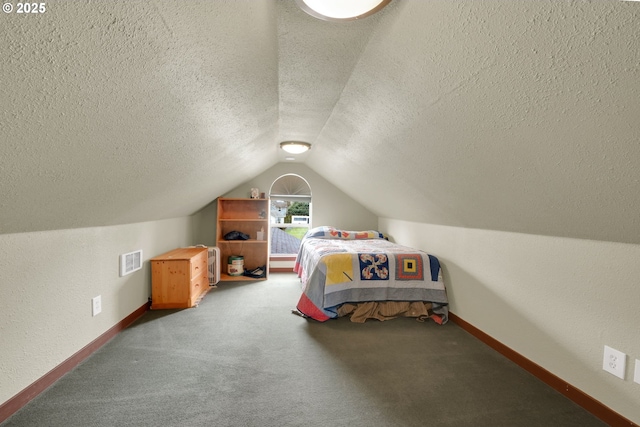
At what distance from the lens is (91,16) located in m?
0.80

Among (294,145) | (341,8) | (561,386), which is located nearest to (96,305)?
(294,145)

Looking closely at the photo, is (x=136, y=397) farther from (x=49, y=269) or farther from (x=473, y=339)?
(x=473, y=339)

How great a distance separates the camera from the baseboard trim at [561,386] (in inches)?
61.1

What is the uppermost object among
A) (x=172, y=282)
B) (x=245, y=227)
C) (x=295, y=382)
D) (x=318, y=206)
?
(x=318, y=206)

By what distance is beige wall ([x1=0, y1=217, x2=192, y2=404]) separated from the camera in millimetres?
1561

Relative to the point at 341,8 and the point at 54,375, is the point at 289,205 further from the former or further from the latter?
the point at 341,8

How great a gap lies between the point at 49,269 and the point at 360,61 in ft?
7.31

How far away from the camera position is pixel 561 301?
186 cm

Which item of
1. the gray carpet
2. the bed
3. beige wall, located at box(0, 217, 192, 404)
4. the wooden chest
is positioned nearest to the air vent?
beige wall, located at box(0, 217, 192, 404)

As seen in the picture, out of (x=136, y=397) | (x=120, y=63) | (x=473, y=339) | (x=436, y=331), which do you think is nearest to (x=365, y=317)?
(x=436, y=331)

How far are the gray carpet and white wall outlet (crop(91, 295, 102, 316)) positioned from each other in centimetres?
29

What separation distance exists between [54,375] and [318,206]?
13.2 feet

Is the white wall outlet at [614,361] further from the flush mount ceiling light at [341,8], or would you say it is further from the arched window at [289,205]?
the arched window at [289,205]

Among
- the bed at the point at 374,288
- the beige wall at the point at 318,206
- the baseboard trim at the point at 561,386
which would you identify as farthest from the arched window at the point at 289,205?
the baseboard trim at the point at 561,386
